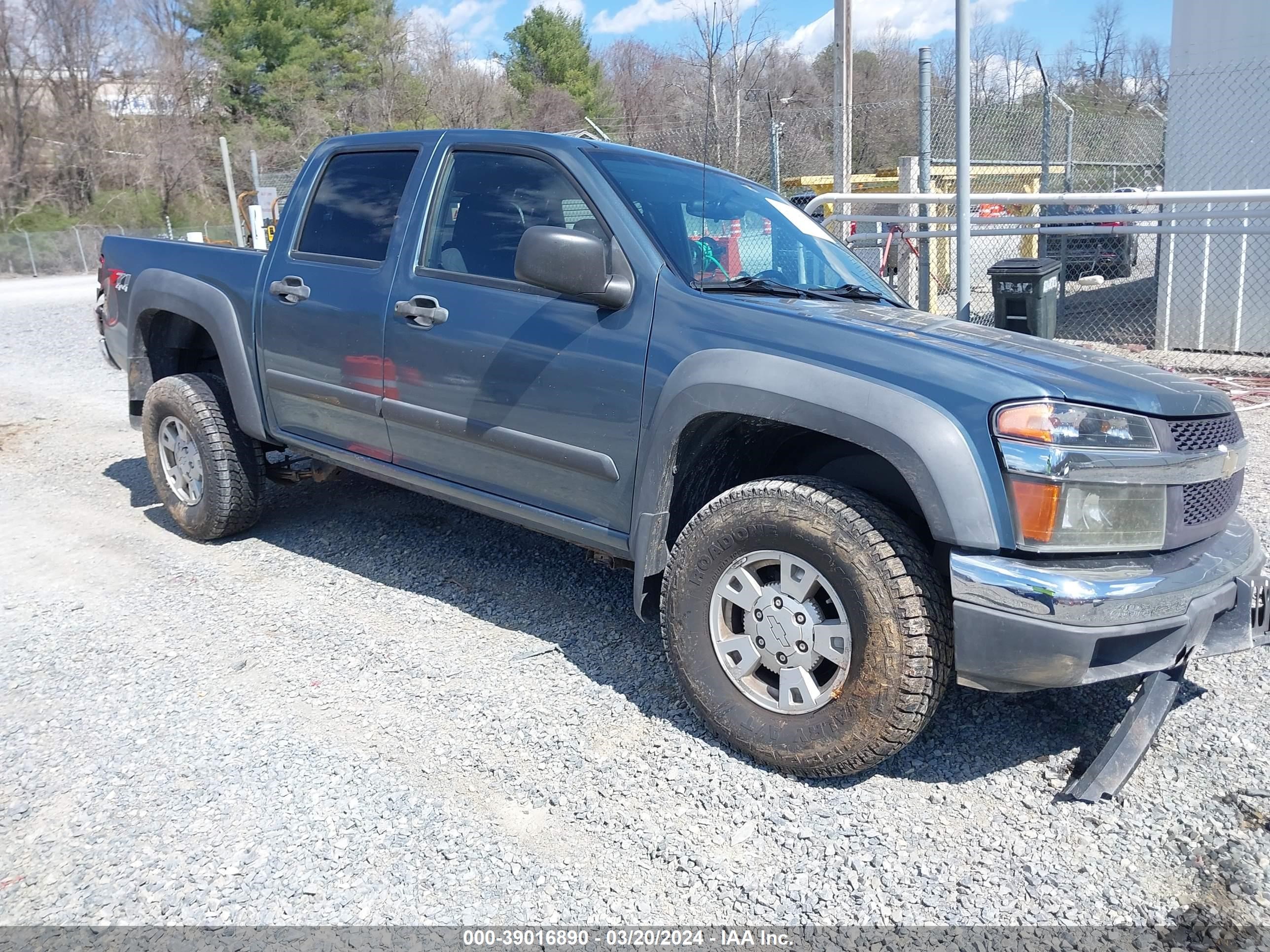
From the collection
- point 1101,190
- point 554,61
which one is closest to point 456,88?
point 554,61

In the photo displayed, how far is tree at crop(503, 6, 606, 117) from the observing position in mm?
46781

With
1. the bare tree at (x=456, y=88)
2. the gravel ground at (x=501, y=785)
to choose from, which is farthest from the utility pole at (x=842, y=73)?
the bare tree at (x=456, y=88)

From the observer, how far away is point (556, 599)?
4.43 metres

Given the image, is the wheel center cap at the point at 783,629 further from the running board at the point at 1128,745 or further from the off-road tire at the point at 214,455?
the off-road tire at the point at 214,455

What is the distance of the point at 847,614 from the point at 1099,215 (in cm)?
740

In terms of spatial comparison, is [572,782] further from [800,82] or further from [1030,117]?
[800,82]

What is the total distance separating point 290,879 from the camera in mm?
2607

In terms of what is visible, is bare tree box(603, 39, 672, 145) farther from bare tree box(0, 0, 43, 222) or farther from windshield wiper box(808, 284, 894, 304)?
bare tree box(0, 0, 43, 222)

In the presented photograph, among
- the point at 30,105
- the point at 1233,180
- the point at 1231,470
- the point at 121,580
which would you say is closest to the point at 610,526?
the point at 1231,470

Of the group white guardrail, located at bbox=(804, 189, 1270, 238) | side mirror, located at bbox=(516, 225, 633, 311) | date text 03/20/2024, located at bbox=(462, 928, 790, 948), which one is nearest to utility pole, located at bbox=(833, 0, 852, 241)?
white guardrail, located at bbox=(804, 189, 1270, 238)

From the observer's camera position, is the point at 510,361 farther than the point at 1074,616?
Yes

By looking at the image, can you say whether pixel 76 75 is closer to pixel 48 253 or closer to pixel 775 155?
pixel 48 253

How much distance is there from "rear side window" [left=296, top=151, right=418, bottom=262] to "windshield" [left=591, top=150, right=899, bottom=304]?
3.19 feet

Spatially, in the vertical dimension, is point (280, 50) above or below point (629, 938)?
above
